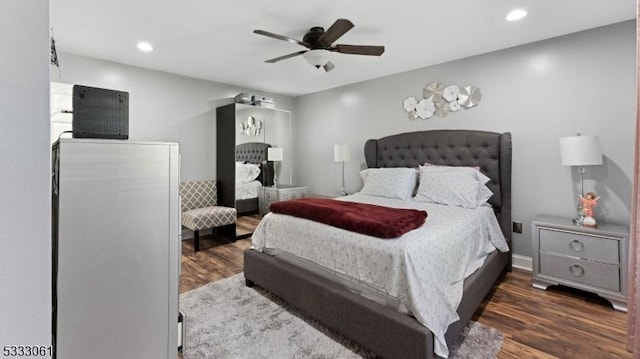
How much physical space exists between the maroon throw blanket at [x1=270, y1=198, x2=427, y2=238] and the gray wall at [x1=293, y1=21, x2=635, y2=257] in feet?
5.84

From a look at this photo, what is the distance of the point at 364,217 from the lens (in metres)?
1.99

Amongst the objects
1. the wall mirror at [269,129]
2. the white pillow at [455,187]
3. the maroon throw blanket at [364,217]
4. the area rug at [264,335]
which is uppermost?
the wall mirror at [269,129]

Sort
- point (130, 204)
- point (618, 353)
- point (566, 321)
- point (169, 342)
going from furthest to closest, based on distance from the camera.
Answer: point (566, 321), point (618, 353), point (169, 342), point (130, 204)

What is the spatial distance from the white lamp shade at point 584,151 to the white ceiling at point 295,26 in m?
1.07

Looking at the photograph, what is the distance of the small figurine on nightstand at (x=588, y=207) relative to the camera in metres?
2.48

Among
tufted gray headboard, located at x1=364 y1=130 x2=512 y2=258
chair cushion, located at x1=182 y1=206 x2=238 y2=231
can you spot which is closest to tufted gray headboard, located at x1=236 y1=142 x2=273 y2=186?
chair cushion, located at x1=182 y1=206 x2=238 y2=231

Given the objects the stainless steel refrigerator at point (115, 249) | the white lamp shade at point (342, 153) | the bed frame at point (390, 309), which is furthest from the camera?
the white lamp shade at point (342, 153)

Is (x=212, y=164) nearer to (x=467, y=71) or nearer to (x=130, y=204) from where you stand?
(x=130, y=204)

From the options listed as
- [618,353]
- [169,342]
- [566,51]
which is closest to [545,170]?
[566,51]

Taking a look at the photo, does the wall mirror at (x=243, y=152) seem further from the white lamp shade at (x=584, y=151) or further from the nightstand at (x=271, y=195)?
the white lamp shade at (x=584, y=151)

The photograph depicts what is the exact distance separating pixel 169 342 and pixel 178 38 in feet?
9.10

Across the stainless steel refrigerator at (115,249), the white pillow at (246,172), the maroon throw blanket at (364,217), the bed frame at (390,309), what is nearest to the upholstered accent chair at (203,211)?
the white pillow at (246,172)

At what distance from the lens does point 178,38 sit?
2.83 meters

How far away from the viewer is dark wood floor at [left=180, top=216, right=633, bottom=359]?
1.79m
